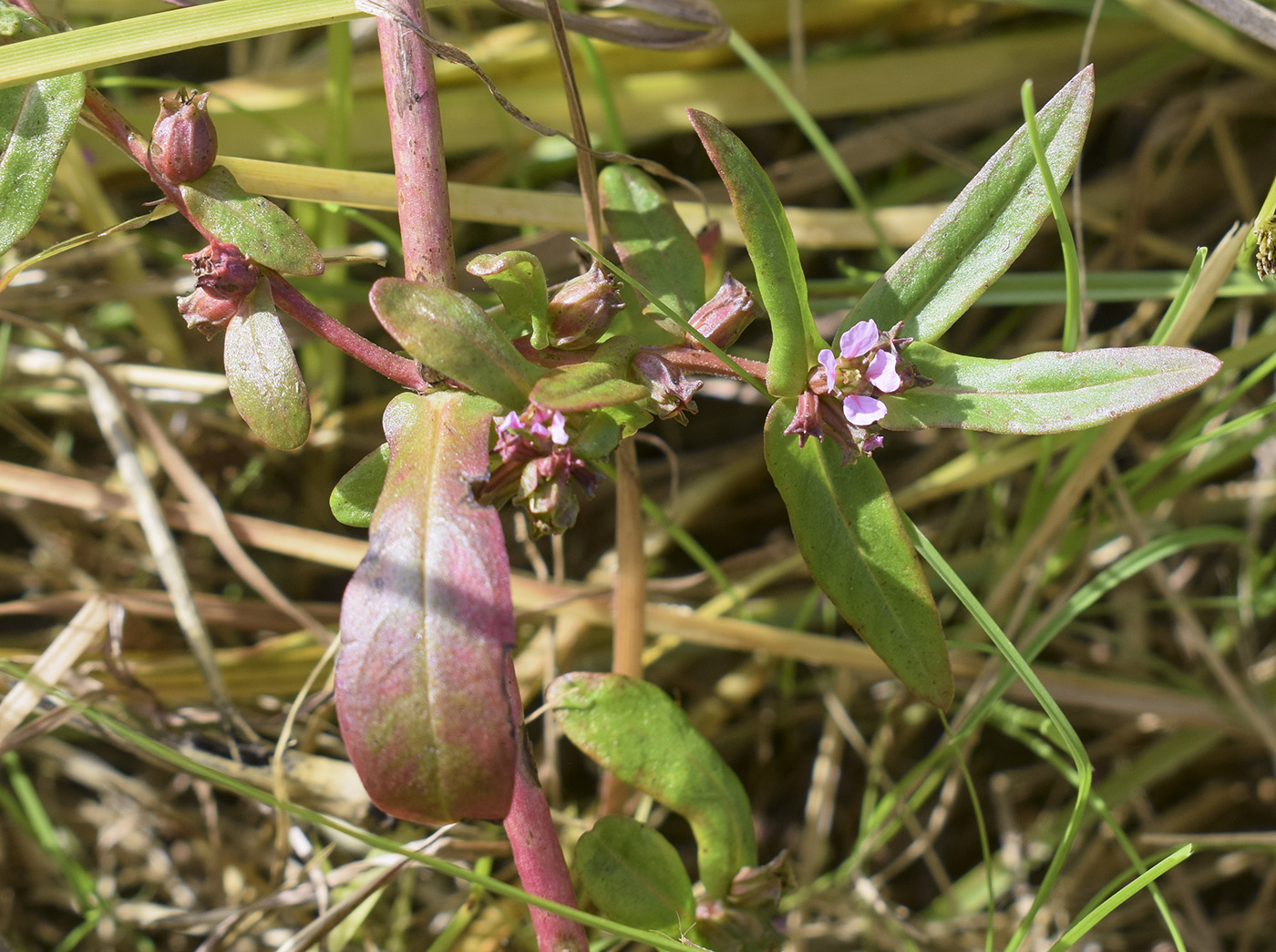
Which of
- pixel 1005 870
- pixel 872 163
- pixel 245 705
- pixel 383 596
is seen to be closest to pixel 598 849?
pixel 383 596

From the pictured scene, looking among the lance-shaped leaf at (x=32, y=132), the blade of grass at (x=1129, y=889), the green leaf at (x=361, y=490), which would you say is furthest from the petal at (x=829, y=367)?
the lance-shaped leaf at (x=32, y=132)

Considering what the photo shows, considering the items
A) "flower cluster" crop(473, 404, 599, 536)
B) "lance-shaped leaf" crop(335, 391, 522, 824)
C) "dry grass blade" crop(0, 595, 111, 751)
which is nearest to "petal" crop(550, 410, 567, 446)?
"flower cluster" crop(473, 404, 599, 536)

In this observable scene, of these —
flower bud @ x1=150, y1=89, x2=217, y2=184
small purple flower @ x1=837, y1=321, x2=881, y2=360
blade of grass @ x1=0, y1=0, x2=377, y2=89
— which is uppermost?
blade of grass @ x1=0, y1=0, x2=377, y2=89

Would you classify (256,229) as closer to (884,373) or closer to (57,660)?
(884,373)

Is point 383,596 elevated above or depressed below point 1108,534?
above

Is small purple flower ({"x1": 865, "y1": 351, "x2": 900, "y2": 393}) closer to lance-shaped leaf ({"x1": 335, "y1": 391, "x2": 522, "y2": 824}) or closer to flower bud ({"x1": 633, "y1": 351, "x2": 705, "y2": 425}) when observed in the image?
flower bud ({"x1": 633, "y1": 351, "x2": 705, "y2": 425})

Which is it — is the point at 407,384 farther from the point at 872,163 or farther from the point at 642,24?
the point at 872,163
